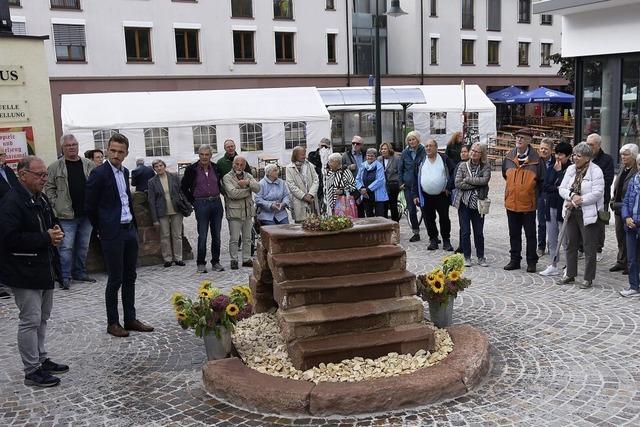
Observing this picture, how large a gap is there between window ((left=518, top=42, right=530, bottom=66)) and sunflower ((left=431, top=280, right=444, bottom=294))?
139ft

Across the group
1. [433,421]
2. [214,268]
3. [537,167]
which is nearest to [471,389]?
[433,421]

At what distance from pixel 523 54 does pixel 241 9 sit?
70.8 ft

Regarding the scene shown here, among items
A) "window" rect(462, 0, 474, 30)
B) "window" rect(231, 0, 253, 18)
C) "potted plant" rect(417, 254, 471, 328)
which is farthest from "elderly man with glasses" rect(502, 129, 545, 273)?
"window" rect(462, 0, 474, 30)

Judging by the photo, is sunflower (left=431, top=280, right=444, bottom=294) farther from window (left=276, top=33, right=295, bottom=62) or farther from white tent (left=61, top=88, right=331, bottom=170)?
window (left=276, top=33, right=295, bottom=62)

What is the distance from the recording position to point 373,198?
452 inches

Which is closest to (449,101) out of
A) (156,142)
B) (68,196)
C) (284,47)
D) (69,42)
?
(284,47)

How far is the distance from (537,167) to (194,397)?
6013 millimetres

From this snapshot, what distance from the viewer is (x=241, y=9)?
3409 centimetres

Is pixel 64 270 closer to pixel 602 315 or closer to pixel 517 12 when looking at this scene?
pixel 602 315

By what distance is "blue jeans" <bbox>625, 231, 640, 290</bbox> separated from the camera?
788 cm

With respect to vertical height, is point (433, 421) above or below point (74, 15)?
below

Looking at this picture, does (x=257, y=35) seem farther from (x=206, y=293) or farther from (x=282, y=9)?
(x=206, y=293)

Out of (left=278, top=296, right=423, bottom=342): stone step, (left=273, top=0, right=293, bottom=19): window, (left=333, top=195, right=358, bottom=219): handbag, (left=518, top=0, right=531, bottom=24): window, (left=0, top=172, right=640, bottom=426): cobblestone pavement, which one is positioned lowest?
(left=0, top=172, right=640, bottom=426): cobblestone pavement

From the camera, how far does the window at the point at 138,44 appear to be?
104 ft
